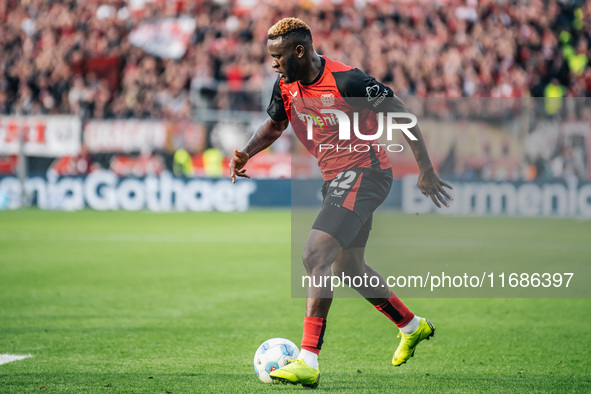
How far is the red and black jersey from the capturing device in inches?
173

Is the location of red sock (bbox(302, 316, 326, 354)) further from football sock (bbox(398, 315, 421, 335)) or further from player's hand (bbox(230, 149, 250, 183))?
player's hand (bbox(230, 149, 250, 183))

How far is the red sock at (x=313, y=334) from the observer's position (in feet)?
13.8

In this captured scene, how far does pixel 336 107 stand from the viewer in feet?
14.6

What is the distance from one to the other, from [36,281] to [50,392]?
454cm

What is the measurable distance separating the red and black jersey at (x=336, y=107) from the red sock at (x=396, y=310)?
86 centimetres

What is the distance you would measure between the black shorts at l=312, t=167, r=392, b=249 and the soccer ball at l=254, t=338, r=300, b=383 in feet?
2.32

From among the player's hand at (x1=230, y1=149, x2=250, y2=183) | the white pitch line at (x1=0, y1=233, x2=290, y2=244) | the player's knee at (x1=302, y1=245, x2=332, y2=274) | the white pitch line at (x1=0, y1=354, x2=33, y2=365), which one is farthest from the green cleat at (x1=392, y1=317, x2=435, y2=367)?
the white pitch line at (x1=0, y1=233, x2=290, y2=244)

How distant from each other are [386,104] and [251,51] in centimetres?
1787

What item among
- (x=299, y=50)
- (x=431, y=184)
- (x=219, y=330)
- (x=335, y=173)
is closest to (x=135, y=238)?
(x=219, y=330)

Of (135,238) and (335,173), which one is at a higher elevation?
(335,173)

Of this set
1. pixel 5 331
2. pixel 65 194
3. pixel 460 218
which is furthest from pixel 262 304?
pixel 65 194

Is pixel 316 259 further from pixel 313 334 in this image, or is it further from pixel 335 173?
pixel 335 173

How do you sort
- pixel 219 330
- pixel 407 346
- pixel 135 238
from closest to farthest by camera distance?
pixel 407 346 < pixel 219 330 < pixel 135 238

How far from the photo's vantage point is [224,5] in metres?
23.7
